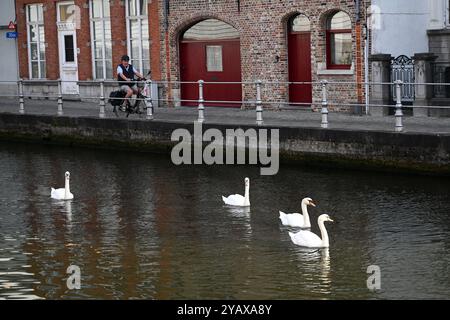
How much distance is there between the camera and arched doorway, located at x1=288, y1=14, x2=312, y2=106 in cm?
2984

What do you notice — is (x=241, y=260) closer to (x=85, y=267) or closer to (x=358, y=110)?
(x=85, y=267)

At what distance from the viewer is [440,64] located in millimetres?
26359

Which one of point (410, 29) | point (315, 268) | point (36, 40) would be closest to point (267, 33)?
point (410, 29)

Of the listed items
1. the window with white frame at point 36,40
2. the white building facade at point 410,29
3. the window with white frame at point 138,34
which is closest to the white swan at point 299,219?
the white building facade at point 410,29

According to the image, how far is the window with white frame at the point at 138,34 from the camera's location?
34.0 meters

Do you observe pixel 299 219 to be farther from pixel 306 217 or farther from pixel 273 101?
pixel 273 101

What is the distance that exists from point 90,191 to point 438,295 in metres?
9.58

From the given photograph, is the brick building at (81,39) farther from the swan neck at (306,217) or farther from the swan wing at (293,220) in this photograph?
the swan neck at (306,217)

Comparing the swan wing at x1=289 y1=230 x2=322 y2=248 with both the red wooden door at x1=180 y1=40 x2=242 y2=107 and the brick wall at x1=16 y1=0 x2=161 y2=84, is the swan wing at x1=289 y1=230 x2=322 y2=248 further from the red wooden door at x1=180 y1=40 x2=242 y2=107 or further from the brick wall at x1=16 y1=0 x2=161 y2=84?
the brick wall at x1=16 y1=0 x2=161 y2=84

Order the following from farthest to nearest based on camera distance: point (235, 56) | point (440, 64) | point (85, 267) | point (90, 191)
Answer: point (235, 56) < point (440, 64) < point (90, 191) < point (85, 267)

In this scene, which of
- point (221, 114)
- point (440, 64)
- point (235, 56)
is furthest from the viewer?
point (235, 56)

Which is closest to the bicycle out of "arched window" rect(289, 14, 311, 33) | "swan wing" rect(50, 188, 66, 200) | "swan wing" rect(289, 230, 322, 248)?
"arched window" rect(289, 14, 311, 33)

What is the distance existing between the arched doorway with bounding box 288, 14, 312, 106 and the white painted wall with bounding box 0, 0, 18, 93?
1257 cm
